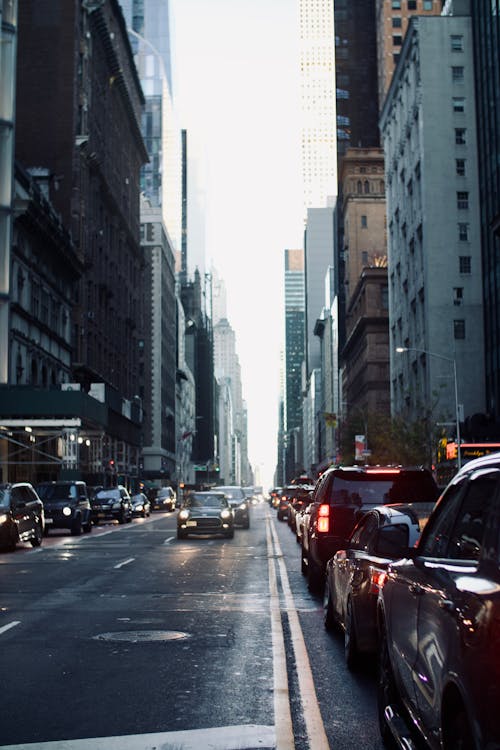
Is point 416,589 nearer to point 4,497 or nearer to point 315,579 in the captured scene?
point 315,579

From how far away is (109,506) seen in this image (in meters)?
46.1

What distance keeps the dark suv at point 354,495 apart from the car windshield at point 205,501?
17.8m

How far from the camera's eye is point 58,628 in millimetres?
11695

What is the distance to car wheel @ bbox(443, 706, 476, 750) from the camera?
3.96 m

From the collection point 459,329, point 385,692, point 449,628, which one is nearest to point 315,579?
point 385,692

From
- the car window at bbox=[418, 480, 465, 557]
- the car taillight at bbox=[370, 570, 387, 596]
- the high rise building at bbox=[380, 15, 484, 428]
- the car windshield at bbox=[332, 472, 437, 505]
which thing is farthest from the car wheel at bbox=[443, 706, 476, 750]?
the high rise building at bbox=[380, 15, 484, 428]

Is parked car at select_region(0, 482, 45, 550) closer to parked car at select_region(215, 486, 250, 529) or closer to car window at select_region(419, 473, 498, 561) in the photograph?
parked car at select_region(215, 486, 250, 529)

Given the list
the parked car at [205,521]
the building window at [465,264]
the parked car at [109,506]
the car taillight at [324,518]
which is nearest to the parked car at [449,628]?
the car taillight at [324,518]

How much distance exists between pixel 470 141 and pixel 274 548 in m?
53.6

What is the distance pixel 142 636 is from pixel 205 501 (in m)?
21.2

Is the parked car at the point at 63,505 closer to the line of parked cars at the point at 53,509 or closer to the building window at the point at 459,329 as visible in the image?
the line of parked cars at the point at 53,509

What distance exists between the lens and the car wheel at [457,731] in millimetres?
3957

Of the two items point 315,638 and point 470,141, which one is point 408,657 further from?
point 470,141

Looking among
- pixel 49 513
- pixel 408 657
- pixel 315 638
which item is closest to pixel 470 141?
pixel 49 513
